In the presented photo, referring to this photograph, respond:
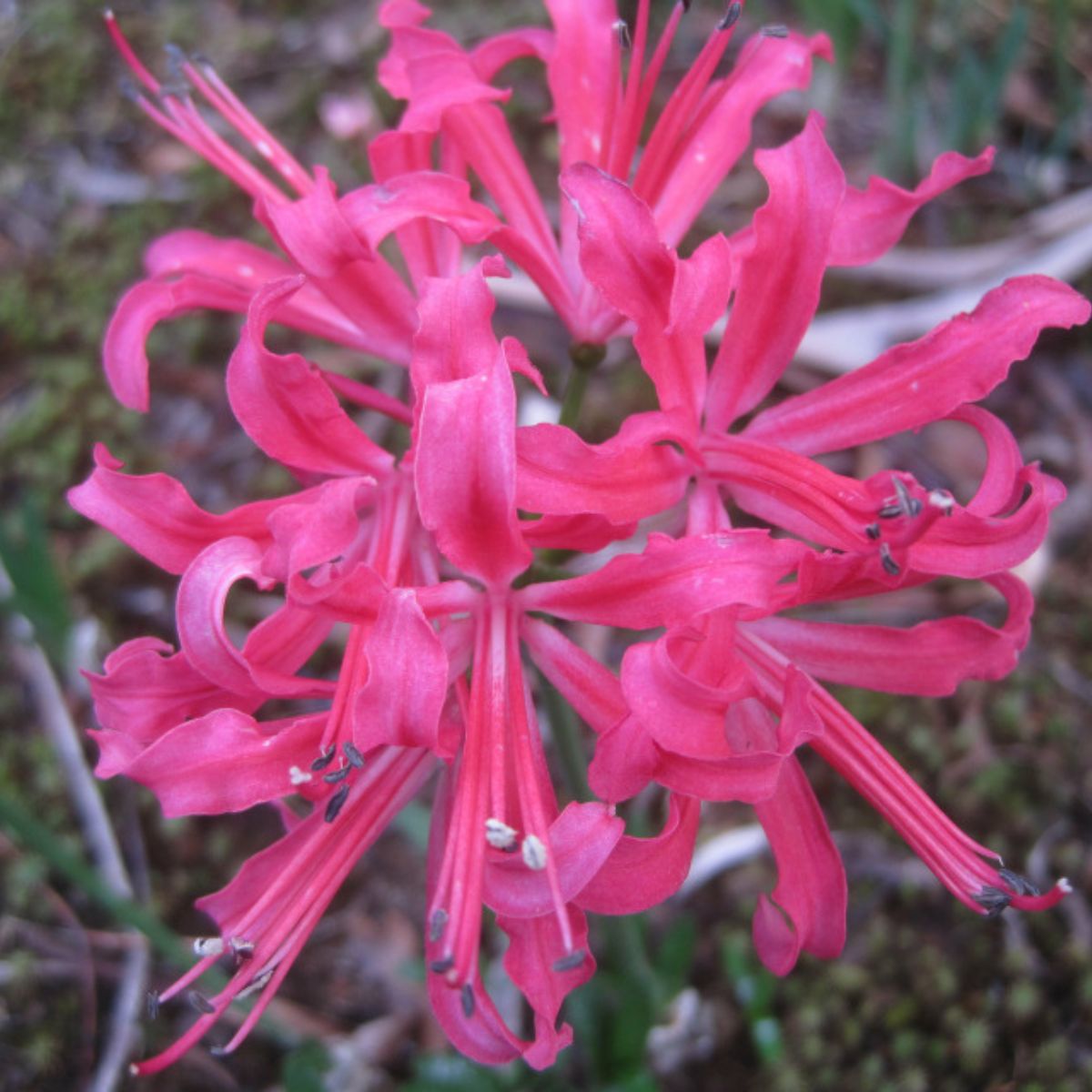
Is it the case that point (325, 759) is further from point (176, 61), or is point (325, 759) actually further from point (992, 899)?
point (176, 61)

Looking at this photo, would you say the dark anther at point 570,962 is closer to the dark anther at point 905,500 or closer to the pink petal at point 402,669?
the pink petal at point 402,669

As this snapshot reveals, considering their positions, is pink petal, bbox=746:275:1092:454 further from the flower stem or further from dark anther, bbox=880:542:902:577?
the flower stem

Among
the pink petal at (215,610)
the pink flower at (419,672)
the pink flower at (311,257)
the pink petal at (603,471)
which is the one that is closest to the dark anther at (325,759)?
the pink flower at (419,672)

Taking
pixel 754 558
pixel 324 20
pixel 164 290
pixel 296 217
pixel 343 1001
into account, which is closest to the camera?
pixel 754 558

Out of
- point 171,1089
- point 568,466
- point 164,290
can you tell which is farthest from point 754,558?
point 171,1089

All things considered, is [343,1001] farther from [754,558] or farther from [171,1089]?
[754,558]

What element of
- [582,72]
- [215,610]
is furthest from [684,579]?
[582,72]
